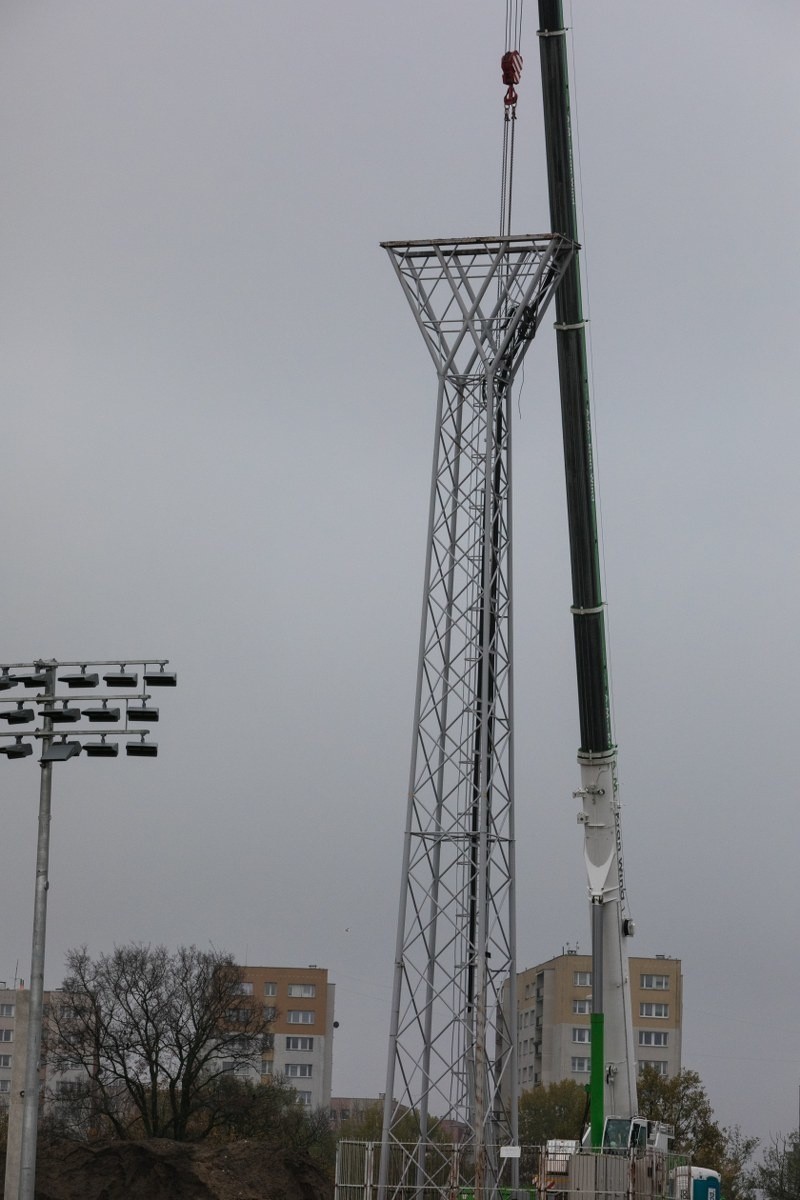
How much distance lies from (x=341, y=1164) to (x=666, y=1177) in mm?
6973

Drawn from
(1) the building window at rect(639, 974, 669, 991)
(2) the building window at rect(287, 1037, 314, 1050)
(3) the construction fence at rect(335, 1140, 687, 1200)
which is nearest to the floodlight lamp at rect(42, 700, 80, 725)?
(3) the construction fence at rect(335, 1140, 687, 1200)

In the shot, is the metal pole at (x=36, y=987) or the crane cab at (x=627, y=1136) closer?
the metal pole at (x=36, y=987)

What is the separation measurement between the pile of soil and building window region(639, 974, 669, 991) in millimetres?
61075

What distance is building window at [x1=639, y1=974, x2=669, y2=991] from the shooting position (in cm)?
11038

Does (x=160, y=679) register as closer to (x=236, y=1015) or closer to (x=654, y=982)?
(x=236, y=1015)

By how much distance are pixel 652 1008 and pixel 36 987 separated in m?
84.8

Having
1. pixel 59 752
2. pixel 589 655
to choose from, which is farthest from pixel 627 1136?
pixel 59 752

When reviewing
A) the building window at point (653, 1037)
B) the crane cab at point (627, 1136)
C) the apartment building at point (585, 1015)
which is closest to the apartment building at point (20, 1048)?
the crane cab at point (627, 1136)

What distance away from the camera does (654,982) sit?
363 feet

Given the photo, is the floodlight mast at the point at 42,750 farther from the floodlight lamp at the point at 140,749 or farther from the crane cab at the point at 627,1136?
the crane cab at the point at 627,1136

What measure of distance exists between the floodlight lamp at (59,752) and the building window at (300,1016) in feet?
308

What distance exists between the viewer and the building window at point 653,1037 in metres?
109

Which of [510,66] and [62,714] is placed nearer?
[62,714]

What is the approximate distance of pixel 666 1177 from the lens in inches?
1462
